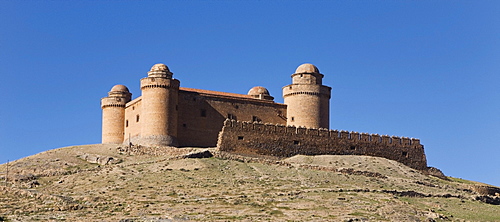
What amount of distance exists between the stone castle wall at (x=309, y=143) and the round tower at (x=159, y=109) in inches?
200

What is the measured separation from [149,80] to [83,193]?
1595cm

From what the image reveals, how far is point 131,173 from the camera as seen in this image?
50812mm

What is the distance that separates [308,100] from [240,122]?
942cm

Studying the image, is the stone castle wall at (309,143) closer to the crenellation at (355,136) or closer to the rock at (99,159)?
the crenellation at (355,136)

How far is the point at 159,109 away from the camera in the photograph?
196ft

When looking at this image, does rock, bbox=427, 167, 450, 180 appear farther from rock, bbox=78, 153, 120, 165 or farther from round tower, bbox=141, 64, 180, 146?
rock, bbox=78, 153, 120, 165

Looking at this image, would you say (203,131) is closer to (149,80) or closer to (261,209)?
(149,80)

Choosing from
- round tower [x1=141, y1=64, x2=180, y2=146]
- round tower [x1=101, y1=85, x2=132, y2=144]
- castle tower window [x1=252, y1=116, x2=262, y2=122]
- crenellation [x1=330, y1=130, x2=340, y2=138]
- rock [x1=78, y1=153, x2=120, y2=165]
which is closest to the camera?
rock [x1=78, y1=153, x2=120, y2=165]

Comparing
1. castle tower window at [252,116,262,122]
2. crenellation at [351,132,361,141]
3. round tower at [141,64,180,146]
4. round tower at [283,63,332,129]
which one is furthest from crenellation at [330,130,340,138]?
round tower at [141,64,180,146]

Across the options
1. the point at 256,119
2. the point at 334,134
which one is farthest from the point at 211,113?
the point at 334,134

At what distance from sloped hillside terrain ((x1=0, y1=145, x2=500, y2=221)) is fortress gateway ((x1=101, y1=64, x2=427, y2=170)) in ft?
6.83

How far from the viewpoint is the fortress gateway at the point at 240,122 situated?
58531mm

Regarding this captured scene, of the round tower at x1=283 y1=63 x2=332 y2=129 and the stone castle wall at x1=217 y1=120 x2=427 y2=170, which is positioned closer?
the stone castle wall at x1=217 y1=120 x2=427 y2=170

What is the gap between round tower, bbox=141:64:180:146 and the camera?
59.5 m
